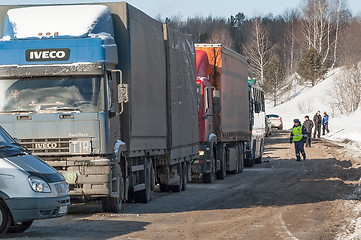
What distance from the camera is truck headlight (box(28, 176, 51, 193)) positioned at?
38.0 feet

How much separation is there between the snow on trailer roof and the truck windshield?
0.84 m

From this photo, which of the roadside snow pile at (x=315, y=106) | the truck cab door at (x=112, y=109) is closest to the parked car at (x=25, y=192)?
the truck cab door at (x=112, y=109)

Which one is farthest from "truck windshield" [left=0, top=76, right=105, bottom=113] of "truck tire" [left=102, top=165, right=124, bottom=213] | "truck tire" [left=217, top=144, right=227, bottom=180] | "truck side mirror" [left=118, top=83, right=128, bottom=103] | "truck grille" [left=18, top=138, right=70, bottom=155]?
"truck tire" [left=217, top=144, right=227, bottom=180]

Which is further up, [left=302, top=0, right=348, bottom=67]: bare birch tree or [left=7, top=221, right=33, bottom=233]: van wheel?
[left=302, top=0, right=348, bottom=67]: bare birch tree

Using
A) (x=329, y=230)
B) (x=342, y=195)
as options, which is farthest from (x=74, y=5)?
(x=342, y=195)

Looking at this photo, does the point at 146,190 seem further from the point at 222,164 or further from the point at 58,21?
the point at 222,164

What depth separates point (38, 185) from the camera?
11.6 meters

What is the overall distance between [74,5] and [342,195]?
7.71 meters

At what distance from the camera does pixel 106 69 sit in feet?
47.5

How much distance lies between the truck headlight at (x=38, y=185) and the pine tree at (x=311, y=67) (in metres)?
102

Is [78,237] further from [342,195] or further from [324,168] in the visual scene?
[324,168]

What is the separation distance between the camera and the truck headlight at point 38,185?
38.0 ft

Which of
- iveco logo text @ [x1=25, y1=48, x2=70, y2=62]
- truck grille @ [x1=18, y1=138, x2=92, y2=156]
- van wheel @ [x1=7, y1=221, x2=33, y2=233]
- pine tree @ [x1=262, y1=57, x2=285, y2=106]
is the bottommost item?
van wheel @ [x1=7, y1=221, x2=33, y2=233]

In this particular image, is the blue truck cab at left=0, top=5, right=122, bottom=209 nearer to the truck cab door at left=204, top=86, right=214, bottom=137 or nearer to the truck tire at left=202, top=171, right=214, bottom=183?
the truck cab door at left=204, top=86, right=214, bottom=137
